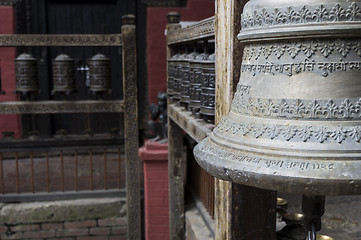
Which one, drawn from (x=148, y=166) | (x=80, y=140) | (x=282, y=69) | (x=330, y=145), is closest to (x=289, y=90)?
(x=282, y=69)

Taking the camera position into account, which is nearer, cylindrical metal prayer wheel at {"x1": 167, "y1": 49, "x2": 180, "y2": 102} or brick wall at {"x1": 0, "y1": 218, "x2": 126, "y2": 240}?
cylindrical metal prayer wheel at {"x1": 167, "y1": 49, "x2": 180, "y2": 102}

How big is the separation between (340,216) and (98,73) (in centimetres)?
263

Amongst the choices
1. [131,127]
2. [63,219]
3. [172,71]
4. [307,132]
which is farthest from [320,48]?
[63,219]

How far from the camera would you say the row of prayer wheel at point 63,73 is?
4125 mm

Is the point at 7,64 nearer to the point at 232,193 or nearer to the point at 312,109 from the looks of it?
the point at 232,193

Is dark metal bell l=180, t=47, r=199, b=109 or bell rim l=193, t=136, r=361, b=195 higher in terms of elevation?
dark metal bell l=180, t=47, r=199, b=109

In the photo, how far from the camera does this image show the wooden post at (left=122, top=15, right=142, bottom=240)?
4055 mm

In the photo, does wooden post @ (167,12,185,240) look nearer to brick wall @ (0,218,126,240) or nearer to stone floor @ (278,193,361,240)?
stone floor @ (278,193,361,240)

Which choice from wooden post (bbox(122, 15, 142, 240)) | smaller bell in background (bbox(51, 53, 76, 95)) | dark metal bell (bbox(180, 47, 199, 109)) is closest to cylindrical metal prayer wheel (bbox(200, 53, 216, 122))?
dark metal bell (bbox(180, 47, 199, 109))

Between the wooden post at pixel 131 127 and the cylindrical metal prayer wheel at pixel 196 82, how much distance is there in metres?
1.71

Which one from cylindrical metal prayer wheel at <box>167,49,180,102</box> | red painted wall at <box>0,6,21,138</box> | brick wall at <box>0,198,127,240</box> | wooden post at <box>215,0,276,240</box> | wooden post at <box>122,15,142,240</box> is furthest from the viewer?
red painted wall at <box>0,6,21,138</box>

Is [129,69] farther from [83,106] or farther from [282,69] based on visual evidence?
[282,69]

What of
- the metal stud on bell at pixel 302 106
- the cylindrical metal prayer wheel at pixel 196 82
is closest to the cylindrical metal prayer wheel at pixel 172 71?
the cylindrical metal prayer wheel at pixel 196 82

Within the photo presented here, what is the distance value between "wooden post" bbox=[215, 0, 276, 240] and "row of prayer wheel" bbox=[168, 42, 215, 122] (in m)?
0.28
